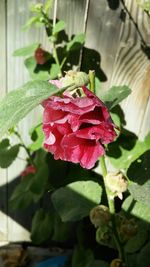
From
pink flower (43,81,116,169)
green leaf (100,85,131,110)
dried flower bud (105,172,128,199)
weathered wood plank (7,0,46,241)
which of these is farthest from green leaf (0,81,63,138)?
weathered wood plank (7,0,46,241)

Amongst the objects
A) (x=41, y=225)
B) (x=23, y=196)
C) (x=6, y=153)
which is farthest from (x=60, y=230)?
(x=6, y=153)

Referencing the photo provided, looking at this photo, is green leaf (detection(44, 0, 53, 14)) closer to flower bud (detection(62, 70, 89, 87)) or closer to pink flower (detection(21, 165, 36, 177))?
pink flower (detection(21, 165, 36, 177))

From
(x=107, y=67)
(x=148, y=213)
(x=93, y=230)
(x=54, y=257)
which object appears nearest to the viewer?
(x=148, y=213)

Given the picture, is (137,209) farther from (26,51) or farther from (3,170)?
(3,170)

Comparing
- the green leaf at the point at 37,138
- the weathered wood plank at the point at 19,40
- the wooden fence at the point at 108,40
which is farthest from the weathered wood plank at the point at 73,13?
the green leaf at the point at 37,138

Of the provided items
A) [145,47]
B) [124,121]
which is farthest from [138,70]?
[124,121]

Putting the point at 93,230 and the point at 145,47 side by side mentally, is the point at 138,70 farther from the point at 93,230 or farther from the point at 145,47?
the point at 93,230
